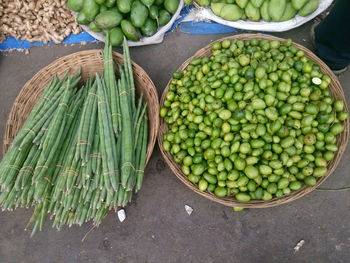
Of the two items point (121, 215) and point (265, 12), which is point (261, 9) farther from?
point (121, 215)

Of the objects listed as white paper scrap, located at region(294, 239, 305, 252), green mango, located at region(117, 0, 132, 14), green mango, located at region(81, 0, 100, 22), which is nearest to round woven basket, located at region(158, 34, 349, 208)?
white paper scrap, located at region(294, 239, 305, 252)

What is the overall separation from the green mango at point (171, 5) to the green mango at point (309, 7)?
48.6 inches

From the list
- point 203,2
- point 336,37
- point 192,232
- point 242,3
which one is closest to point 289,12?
point 242,3

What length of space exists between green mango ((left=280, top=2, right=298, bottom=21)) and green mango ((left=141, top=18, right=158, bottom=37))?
1287 millimetres

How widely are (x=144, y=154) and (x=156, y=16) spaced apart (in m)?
1.46

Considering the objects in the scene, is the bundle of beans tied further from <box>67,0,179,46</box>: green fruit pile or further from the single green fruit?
the single green fruit

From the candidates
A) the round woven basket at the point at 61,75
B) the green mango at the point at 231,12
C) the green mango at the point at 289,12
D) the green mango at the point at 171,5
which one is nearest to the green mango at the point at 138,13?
the green mango at the point at 171,5

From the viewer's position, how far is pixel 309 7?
8.70 ft

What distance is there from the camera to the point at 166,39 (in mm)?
3320

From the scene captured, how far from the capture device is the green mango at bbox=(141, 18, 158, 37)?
115 inches

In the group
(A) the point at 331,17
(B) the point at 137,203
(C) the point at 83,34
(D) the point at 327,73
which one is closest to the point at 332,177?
Answer: (D) the point at 327,73

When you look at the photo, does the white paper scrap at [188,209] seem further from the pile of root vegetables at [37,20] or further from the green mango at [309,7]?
the pile of root vegetables at [37,20]

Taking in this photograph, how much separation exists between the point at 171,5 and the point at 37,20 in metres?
1.72

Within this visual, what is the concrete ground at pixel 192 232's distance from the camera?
2.48 m
